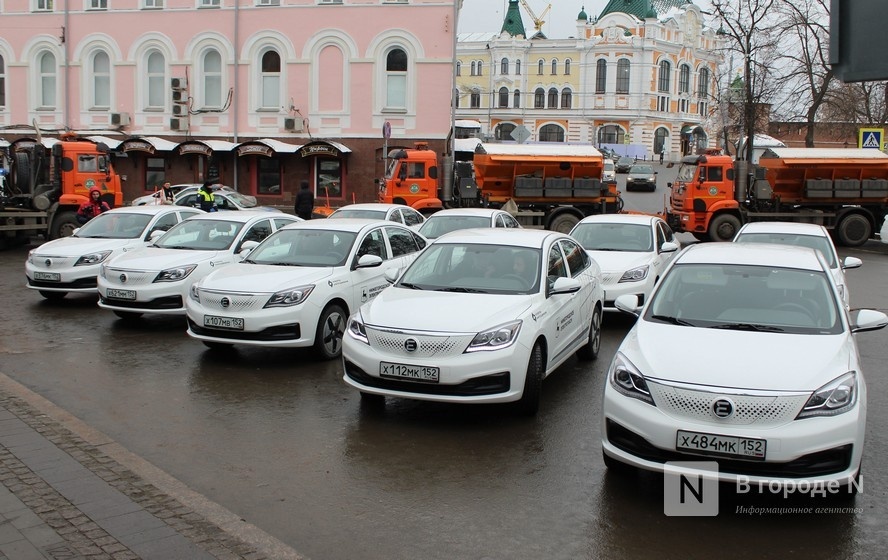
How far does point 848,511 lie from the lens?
5.39 metres

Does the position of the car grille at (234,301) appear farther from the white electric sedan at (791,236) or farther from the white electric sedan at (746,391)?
the white electric sedan at (791,236)

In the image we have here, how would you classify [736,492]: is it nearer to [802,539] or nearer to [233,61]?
[802,539]

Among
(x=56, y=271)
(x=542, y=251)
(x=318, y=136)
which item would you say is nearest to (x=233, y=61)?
(x=318, y=136)

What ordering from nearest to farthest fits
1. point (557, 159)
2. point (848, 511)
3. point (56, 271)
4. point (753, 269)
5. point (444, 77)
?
point (848, 511) → point (753, 269) → point (56, 271) → point (557, 159) → point (444, 77)

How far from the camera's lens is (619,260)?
12344mm

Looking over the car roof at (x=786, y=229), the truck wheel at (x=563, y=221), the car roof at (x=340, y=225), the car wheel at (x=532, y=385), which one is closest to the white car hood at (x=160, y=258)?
the car roof at (x=340, y=225)

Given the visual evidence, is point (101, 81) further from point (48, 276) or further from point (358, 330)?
point (358, 330)

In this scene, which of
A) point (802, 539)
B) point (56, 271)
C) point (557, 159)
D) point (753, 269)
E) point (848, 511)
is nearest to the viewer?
point (802, 539)

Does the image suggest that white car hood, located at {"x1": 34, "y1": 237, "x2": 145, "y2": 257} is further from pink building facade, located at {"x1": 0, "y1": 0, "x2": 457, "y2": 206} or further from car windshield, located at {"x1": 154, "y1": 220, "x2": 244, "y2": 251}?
pink building facade, located at {"x1": 0, "y1": 0, "x2": 457, "y2": 206}

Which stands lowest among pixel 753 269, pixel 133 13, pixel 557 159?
pixel 753 269

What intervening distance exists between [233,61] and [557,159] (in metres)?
16.5

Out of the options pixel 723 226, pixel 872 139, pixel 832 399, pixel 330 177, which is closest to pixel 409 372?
pixel 832 399

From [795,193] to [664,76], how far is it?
79.1m

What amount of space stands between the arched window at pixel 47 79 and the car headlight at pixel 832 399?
3640 centimetres
